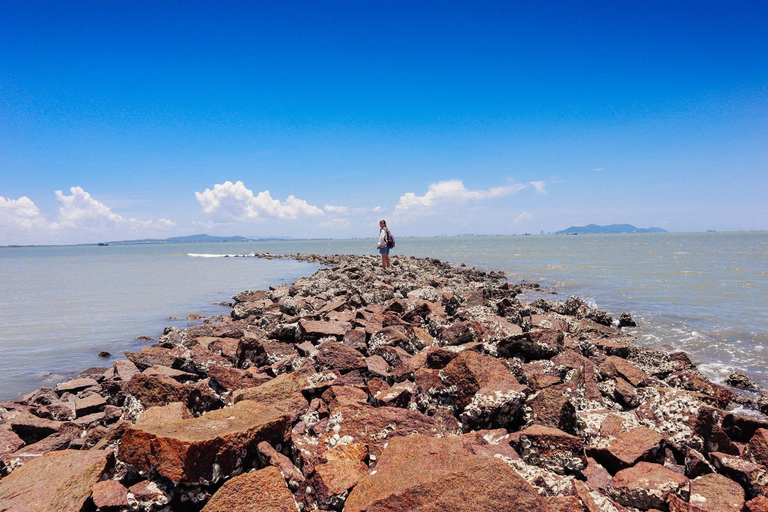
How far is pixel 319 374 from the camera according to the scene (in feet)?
17.3

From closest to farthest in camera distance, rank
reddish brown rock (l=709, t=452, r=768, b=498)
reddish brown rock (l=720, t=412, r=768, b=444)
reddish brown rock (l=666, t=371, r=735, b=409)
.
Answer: reddish brown rock (l=709, t=452, r=768, b=498) < reddish brown rock (l=720, t=412, r=768, b=444) < reddish brown rock (l=666, t=371, r=735, b=409)

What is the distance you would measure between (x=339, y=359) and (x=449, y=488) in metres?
3.25

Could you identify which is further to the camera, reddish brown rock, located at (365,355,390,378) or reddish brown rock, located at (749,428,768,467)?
reddish brown rock, located at (365,355,390,378)

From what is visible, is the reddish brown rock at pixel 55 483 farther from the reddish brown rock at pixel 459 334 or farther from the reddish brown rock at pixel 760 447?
the reddish brown rock at pixel 760 447

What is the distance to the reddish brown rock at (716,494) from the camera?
9.73 ft

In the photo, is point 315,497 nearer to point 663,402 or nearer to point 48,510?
point 48,510

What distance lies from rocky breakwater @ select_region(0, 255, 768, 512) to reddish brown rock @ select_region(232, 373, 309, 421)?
0.06 ft

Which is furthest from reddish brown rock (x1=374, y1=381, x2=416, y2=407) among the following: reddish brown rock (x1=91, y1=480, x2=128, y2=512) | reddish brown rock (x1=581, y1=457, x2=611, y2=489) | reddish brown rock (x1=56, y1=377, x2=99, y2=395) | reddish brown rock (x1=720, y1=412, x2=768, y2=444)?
reddish brown rock (x1=56, y1=377, x2=99, y2=395)

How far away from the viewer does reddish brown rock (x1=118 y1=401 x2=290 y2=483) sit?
9.04ft

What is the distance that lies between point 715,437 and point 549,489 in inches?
78.5

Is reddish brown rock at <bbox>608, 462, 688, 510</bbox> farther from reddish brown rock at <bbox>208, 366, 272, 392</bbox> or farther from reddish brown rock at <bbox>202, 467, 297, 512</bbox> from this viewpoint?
reddish brown rock at <bbox>208, 366, 272, 392</bbox>

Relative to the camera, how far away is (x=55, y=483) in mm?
2979

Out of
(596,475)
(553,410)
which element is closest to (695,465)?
(596,475)

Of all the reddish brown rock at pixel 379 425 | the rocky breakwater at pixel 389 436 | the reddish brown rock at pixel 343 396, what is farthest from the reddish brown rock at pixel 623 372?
the reddish brown rock at pixel 343 396
